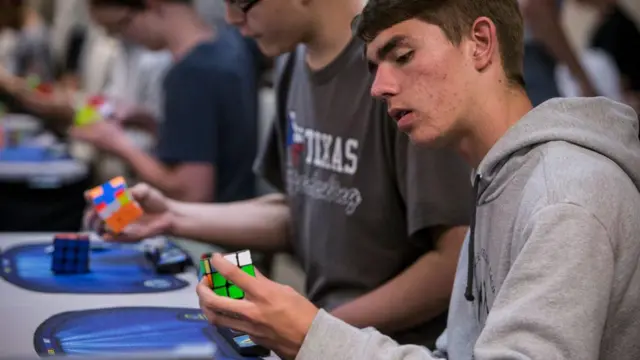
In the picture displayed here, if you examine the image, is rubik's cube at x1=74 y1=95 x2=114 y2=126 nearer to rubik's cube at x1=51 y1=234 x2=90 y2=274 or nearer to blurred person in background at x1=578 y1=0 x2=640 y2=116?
rubik's cube at x1=51 y1=234 x2=90 y2=274

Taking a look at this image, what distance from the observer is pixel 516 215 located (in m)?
1.12

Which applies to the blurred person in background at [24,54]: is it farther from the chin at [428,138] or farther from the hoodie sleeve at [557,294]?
the hoodie sleeve at [557,294]

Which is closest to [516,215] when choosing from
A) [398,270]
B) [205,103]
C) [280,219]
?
[398,270]

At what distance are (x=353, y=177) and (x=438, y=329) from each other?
0.34m

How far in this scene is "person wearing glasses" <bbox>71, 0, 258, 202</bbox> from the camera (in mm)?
2873

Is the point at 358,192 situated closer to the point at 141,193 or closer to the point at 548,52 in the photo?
the point at 141,193

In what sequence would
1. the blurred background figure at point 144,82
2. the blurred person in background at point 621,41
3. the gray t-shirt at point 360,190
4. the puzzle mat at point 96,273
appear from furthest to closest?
1. the blurred person in background at point 621,41
2. the blurred background figure at point 144,82
3. the puzzle mat at point 96,273
4. the gray t-shirt at point 360,190

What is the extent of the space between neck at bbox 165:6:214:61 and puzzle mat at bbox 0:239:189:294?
113cm

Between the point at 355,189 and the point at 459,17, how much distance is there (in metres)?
0.53

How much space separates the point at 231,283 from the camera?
1249mm

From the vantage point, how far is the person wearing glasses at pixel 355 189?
1556mm

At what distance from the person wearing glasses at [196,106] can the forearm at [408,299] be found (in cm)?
132

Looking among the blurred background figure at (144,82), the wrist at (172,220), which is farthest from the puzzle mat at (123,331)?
the blurred background figure at (144,82)

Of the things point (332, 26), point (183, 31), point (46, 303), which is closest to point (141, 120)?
point (183, 31)
